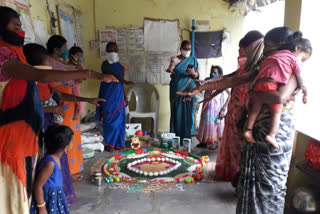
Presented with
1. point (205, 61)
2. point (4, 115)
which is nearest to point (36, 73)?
point (4, 115)

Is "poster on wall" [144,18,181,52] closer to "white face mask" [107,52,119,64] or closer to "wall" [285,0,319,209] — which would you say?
"white face mask" [107,52,119,64]

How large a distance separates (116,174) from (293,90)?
229 cm

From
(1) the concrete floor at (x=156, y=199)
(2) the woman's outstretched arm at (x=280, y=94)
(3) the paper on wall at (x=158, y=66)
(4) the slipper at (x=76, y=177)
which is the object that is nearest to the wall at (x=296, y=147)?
(1) the concrete floor at (x=156, y=199)

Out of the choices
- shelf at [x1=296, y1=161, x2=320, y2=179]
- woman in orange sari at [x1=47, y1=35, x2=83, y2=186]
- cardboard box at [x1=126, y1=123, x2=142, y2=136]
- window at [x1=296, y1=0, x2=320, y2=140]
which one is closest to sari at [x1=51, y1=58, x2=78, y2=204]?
woman in orange sari at [x1=47, y1=35, x2=83, y2=186]

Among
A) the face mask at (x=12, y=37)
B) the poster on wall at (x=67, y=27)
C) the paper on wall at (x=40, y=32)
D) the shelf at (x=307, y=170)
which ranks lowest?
the shelf at (x=307, y=170)

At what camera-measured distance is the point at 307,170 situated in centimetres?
219

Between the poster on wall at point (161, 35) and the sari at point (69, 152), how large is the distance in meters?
2.63

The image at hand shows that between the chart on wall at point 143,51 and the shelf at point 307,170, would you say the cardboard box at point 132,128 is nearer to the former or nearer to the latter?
the chart on wall at point 143,51

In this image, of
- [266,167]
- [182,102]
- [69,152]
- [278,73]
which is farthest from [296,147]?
[69,152]

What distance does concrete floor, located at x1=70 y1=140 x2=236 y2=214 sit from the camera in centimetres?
241

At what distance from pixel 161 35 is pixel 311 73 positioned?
3134 mm

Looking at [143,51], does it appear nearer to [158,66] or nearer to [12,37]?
[158,66]

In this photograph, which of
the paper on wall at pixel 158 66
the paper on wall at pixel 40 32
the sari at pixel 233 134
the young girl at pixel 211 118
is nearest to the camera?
the sari at pixel 233 134

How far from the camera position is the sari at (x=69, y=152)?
240 cm
